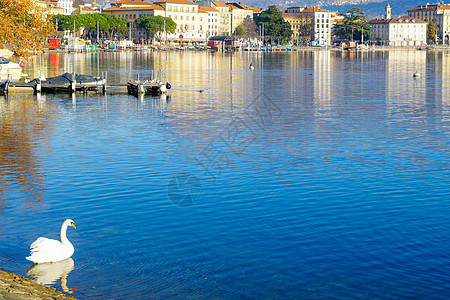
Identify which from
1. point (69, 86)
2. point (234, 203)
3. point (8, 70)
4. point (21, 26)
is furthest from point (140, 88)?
point (234, 203)

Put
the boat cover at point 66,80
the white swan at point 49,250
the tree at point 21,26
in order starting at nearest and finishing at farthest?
1. the white swan at point 49,250
2. the tree at point 21,26
3. the boat cover at point 66,80

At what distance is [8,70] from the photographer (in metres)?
56.4

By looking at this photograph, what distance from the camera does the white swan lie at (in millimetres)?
13648

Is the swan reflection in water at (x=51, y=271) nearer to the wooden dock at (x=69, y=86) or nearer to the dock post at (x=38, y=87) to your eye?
the wooden dock at (x=69, y=86)

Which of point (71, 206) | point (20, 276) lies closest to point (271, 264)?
point (20, 276)

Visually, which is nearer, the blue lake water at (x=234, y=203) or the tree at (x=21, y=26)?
the blue lake water at (x=234, y=203)

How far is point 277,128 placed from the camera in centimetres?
3475

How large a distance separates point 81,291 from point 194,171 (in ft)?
36.8

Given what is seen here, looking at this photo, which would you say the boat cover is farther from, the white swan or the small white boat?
the white swan

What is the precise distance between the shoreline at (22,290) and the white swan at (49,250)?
0.92 metres

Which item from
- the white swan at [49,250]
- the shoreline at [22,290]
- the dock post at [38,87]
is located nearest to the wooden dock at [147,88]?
the dock post at [38,87]

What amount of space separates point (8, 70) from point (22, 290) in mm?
48628

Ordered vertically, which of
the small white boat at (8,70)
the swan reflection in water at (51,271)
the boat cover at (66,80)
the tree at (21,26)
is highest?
the tree at (21,26)

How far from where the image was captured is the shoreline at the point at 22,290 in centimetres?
1111
